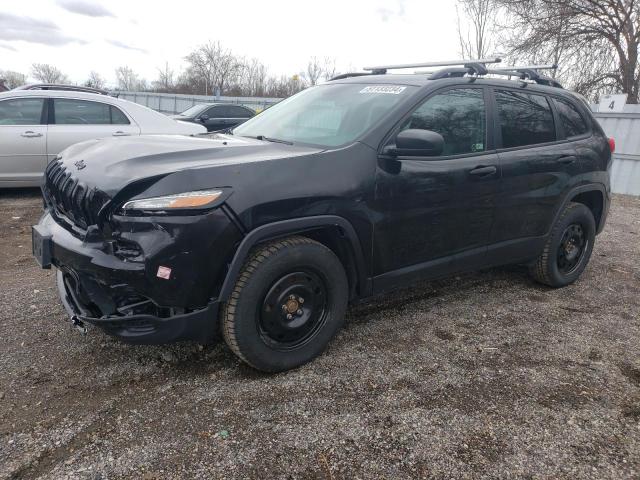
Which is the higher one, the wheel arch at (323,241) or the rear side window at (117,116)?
the rear side window at (117,116)

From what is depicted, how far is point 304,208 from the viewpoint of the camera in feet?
8.92

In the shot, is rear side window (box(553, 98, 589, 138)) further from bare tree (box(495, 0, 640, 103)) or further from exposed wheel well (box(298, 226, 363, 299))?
bare tree (box(495, 0, 640, 103))

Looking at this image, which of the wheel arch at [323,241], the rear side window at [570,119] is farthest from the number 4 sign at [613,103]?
the wheel arch at [323,241]

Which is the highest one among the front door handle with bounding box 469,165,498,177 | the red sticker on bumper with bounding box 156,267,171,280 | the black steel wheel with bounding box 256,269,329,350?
the front door handle with bounding box 469,165,498,177

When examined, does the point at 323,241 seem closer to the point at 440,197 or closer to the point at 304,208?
the point at 304,208

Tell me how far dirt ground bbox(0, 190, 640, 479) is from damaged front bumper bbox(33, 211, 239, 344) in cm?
42

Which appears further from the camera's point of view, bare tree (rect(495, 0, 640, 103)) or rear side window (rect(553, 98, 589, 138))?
bare tree (rect(495, 0, 640, 103))

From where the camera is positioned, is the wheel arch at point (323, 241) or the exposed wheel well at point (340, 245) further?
the exposed wheel well at point (340, 245)

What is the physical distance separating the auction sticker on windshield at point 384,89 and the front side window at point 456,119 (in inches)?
8.0

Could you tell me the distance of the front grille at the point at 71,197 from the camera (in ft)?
8.19

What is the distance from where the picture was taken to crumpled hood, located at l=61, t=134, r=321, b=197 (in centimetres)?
249

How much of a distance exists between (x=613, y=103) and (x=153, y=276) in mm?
13285

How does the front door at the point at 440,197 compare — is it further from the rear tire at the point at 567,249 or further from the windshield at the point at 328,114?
the rear tire at the point at 567,249

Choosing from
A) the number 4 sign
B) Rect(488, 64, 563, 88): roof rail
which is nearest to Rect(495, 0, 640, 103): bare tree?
the number 4 sign
